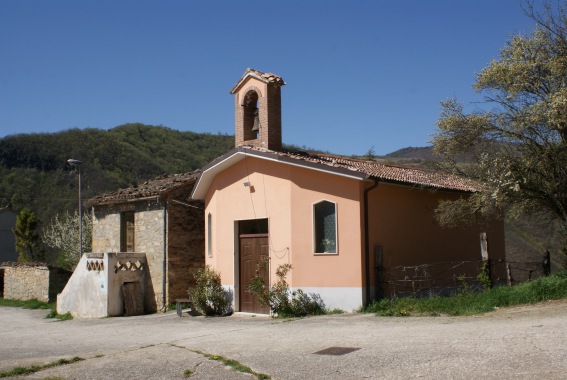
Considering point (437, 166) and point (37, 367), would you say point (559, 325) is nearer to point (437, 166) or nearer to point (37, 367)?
point (437, 166)

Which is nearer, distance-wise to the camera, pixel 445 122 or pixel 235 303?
pixel 445 122

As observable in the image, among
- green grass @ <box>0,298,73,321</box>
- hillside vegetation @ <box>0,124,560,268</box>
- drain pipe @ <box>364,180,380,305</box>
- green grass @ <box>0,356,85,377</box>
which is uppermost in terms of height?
hillside vegetation @ <box>0,124,560,268</box>

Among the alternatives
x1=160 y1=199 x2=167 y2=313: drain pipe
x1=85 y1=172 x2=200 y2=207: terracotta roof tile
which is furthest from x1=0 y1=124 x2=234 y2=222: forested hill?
x1=160 y1=199 x2=167 y2=313: drain pipe

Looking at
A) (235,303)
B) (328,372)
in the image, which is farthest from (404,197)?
(328,372)

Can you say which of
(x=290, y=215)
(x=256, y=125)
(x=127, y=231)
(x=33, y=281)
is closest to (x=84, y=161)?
(x=33, y=281)

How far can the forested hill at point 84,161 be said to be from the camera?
55.0 m

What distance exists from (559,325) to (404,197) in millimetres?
6717

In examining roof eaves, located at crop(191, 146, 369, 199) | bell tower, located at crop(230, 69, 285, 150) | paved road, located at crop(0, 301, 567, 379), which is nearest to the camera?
paved road, located at crop(0, 301, 567, 379)

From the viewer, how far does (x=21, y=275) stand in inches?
1175

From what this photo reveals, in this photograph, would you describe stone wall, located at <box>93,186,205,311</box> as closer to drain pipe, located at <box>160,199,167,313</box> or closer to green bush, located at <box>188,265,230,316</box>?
drain pipe, located at <box>160,199,167,313</box>

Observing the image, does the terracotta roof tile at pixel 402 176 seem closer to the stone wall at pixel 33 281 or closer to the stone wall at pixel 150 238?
the stone wall at pixel 150 238

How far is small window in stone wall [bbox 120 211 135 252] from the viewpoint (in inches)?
873

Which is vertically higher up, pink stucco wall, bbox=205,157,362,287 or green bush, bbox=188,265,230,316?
pink stucco wall, bbox=205,157,362,287

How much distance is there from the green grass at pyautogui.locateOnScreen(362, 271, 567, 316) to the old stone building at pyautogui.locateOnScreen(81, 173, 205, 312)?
8.29 m
